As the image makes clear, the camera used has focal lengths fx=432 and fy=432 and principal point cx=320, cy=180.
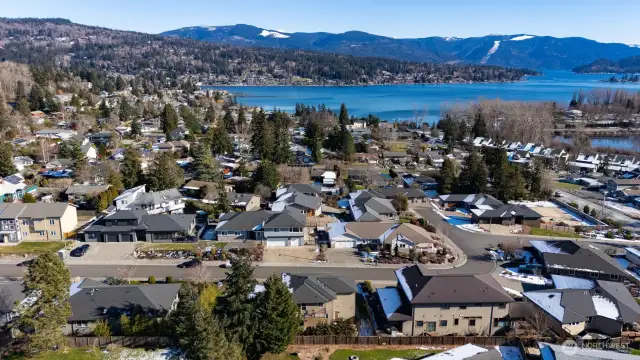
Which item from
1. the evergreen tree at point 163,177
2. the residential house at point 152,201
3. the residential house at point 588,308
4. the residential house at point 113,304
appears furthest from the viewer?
the evergreen tree at point 163,177

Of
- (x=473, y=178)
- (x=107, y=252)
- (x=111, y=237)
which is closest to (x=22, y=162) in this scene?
(x=111, y=237)

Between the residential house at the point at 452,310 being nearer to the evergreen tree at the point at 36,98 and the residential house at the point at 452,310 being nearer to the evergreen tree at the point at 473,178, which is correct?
the evergreen tree at the point at 473,178

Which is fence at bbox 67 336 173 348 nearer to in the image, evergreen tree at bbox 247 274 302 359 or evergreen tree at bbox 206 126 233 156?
evergreen tree at bbox 247 274 302 359

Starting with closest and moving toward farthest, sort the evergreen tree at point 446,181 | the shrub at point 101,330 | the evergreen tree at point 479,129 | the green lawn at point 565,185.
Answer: the shrub at point 101,330
the evergreen tree at point 446,181
the green lawn at point 565,185
the evergreen tree at point 479,129

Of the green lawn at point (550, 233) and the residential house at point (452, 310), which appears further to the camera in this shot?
the green lawn at point (550, 233)

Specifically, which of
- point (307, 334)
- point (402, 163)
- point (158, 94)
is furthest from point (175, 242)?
point (158, 94)

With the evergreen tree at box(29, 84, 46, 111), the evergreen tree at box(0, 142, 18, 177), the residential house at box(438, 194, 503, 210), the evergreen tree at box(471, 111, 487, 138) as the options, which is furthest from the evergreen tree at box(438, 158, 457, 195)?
the evergreen tree at box(29, 84, 46, 111)

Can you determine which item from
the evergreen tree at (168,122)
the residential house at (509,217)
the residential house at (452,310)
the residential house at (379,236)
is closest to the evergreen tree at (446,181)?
the residential house at (509,217)

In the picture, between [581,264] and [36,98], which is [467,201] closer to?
[581,264]

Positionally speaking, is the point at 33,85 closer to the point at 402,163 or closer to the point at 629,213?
the point at 402,163
